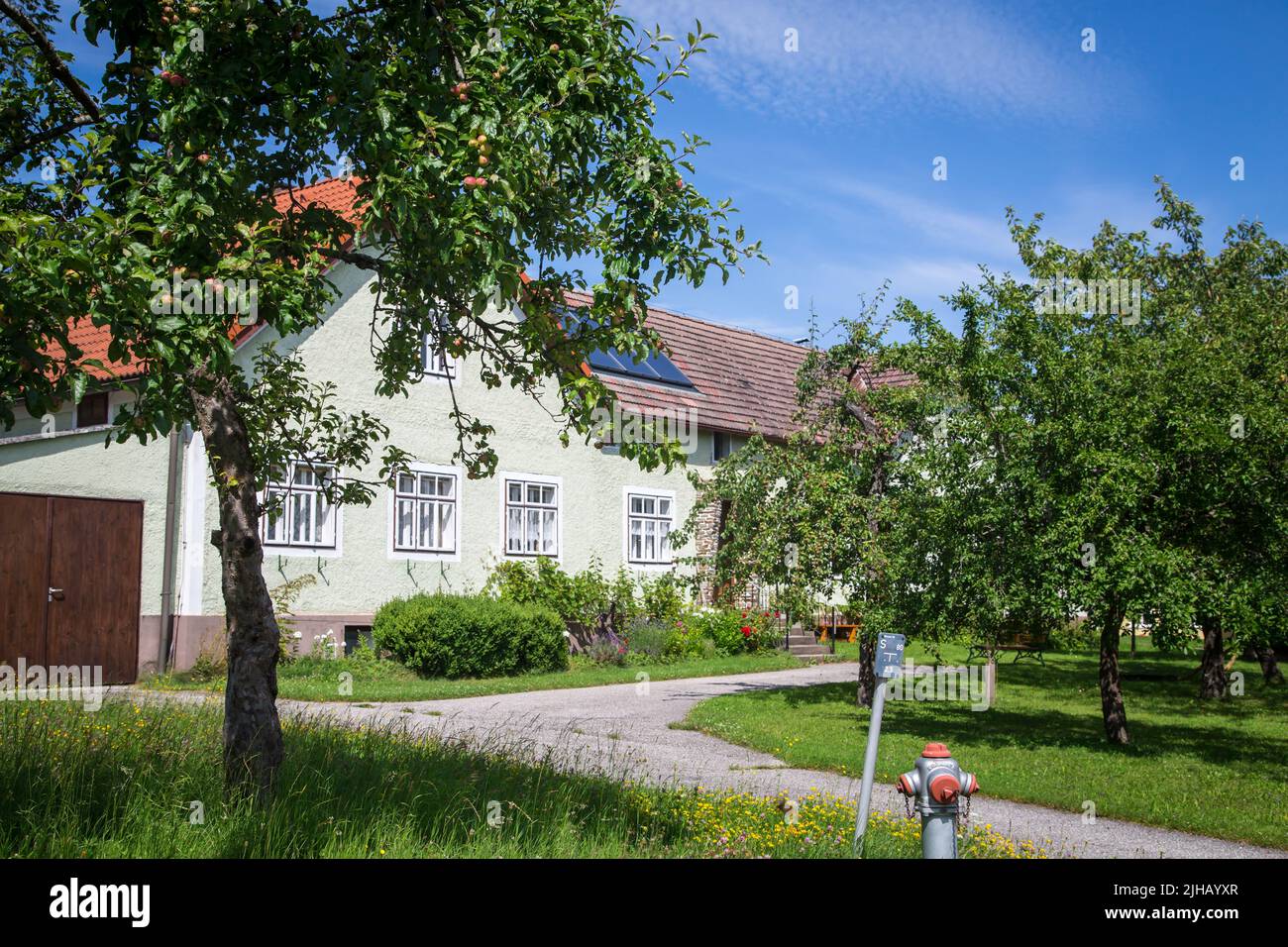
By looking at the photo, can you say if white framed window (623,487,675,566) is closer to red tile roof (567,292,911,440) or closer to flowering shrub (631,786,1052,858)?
red tile roof (567,292,911,440)

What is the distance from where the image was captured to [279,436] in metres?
8.73

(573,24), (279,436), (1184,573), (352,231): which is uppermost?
(573,24)

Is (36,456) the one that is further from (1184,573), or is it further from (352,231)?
(1184,573)

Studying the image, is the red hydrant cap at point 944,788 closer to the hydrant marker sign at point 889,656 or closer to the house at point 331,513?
the hydrant marker sign at point 889,656

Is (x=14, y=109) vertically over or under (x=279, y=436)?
over

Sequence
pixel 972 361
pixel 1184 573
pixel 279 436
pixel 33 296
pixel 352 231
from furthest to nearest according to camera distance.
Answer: pixel 972 361, pixel 1184 573, pixel 279 436, pixel 352 231, pixel 33 296

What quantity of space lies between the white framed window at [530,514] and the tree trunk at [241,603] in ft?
43.9

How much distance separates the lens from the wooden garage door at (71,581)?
14430 mm

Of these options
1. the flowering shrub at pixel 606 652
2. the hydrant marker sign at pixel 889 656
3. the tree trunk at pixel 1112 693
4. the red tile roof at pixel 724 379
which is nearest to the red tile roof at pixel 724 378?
the red tile roof at pixel 724 379

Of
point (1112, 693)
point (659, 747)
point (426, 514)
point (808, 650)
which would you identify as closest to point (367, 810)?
point (659, 747)

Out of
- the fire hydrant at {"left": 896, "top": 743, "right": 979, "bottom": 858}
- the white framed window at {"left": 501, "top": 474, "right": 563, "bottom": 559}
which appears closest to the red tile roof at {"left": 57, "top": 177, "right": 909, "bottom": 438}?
the white framed window at {"left": 501, "top": 474, "right": 563, "bottom": 559}

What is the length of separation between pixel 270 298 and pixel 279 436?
3.78 meters
